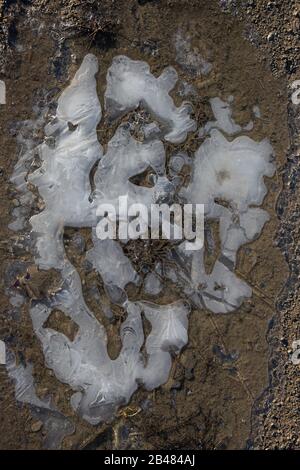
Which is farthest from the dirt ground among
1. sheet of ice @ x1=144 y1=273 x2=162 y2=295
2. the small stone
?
sheet of ice @ x1=144 y1=273 x2=162 y2=295

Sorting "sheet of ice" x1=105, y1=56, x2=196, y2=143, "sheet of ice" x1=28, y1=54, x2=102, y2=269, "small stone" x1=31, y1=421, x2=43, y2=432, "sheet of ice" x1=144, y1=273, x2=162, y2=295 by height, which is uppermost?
"sheet of ice" x1=105, y1=56, x2=196, y2=143

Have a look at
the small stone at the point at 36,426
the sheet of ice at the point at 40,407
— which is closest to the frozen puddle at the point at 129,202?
the sheet of ice at the point at 40,407

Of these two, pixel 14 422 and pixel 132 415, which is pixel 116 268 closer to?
pixel 132 415

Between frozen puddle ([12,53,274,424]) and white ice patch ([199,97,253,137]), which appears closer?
frozen puddle ([12,53,274,424])

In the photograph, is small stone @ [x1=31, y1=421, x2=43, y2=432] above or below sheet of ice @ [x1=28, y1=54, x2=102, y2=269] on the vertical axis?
below

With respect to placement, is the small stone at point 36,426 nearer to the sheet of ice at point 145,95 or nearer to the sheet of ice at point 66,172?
the sheet of ice at point 66,172

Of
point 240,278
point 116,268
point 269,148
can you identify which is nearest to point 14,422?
point 116,268

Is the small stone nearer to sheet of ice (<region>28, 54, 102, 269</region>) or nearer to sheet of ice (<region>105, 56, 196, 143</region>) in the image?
sheet of ice (<region>28, 54, 102, 269</region>)
